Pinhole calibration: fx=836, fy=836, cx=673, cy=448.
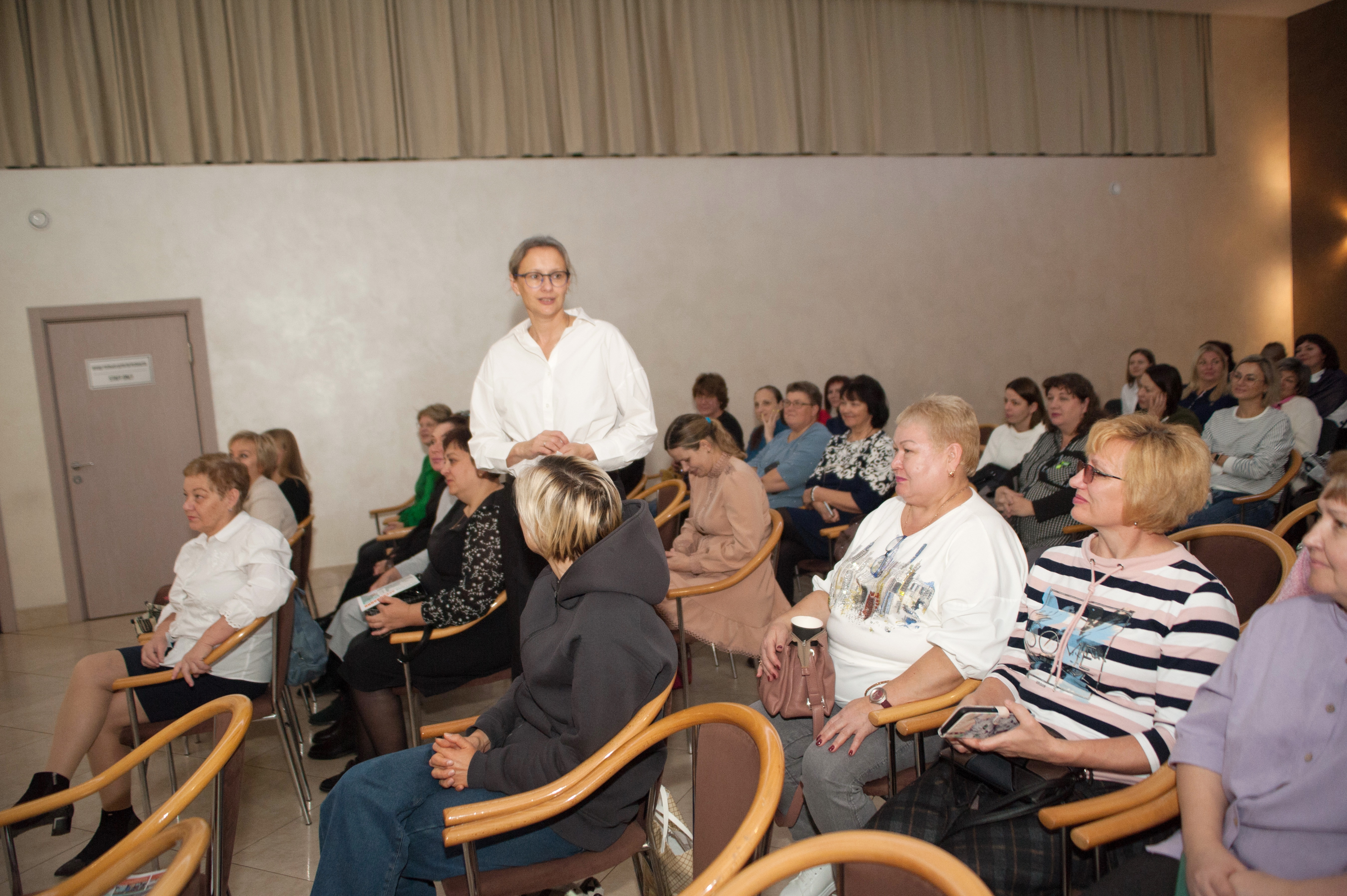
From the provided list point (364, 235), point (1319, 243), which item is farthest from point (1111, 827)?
point (1319, 243)

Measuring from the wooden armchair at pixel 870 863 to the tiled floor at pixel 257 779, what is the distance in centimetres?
114

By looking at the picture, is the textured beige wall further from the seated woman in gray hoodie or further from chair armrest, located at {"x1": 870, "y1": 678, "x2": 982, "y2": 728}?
chair armrest, located at {"x1": 870, "y1": 678, "x2": 982, "y2": 728}

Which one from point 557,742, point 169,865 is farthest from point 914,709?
point 169,865

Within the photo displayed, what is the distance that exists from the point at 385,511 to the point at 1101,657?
494cm

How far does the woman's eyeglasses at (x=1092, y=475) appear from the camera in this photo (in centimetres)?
167

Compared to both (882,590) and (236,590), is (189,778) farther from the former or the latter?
(882,590)

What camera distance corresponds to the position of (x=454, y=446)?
3.01 metres

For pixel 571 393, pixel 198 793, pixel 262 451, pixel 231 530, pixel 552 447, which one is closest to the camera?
pixel 198 793

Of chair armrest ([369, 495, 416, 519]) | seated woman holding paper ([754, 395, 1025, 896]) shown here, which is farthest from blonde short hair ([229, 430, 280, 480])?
seated woman holding paper ([754, 395, 1025, 896])

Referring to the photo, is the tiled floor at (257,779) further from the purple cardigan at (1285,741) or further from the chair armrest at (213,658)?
the purple cardigan at (1285,741)

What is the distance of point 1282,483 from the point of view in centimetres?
368

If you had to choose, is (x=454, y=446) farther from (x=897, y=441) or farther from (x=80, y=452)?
(x=80, y=452)

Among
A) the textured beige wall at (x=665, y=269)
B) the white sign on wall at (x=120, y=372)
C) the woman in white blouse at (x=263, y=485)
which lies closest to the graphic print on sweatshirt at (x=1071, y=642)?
the woman in white blouse at (x=263, y=485)

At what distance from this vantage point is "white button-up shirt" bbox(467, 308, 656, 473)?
8.48ft
